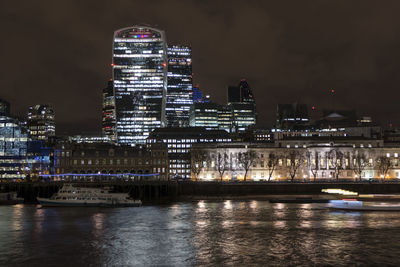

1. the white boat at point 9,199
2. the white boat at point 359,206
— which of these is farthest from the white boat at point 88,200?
the white boat at point 359,206

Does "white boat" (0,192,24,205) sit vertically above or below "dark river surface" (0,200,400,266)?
above

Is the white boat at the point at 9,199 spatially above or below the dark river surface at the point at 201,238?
above

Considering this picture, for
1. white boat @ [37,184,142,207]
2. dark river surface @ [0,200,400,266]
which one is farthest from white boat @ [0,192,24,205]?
dark river surface @ [0,200,400,266]

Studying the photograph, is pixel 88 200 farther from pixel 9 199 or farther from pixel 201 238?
pixel 201 238

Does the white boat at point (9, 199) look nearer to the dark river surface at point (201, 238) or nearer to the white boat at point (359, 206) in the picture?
the dark river surface at point (201, 238)

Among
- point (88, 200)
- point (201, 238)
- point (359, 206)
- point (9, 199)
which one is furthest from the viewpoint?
→ point (9, 199)

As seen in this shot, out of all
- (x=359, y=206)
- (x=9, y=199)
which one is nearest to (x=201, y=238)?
(x=359, y=206)

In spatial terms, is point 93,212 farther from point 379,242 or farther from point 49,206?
point 379,242

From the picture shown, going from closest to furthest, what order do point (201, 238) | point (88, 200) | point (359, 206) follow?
1. point (201, 238)
2. point (359, 206)
3. point (88, 200)

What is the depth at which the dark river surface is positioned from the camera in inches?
2251

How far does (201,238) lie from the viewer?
70938mm

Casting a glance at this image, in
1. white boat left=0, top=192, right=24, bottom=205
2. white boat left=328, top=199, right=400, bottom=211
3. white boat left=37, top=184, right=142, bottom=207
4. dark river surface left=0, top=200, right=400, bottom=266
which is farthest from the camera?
white boat left=0, top=192, right=24, bottom=205

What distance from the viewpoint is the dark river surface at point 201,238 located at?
57184 mm

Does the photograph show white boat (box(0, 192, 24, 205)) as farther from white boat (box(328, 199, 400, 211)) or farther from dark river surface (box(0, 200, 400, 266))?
white boat (box(328, 199, 400, 211))
